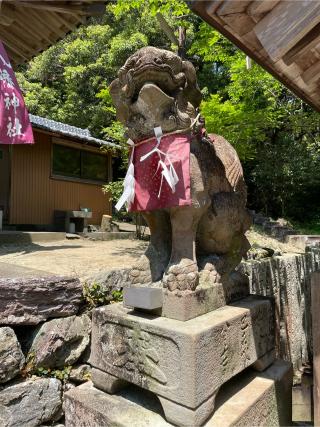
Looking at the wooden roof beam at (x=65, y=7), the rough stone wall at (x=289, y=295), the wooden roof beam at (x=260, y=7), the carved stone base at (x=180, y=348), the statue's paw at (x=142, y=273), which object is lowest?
the rough stone wall at (x=289, y=295)

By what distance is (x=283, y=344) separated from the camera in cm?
518

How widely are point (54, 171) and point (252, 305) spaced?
31.3 ft

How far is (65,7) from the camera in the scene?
577 centimetres

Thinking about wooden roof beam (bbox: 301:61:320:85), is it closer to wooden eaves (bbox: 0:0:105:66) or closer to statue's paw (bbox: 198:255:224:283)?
statue's paw (bbox: 198:255:224:283)

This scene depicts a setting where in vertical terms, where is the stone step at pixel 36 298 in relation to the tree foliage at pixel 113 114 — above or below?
below

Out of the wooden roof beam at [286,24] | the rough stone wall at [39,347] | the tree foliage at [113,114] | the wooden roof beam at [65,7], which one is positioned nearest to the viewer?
the wooden roof beam at [286,24]

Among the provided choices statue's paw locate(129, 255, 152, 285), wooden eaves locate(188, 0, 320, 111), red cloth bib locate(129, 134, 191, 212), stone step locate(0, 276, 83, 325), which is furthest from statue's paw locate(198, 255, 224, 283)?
stone step locate(0, 276, 83, 325)

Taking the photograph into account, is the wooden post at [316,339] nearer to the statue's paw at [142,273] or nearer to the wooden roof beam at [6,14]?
the statue's paw at [142,273]

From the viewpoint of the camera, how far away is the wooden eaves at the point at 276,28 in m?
1.33

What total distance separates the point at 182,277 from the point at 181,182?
64 centimetres

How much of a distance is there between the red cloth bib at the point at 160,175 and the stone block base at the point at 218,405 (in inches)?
52.3

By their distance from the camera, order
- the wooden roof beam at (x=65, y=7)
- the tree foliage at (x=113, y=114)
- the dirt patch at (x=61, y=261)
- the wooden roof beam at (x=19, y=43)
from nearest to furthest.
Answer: the dirt patch at (x=61, y=261) < the wooden roof beam at (x=65, y=7) < the wooden roof beam at (x=19, y=43) < the tree foliage at (x=113, y=114)

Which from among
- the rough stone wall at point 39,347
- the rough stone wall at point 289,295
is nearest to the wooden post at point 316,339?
the rough stone wall at point 39,347

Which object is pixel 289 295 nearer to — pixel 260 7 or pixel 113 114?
pixel 260 7
